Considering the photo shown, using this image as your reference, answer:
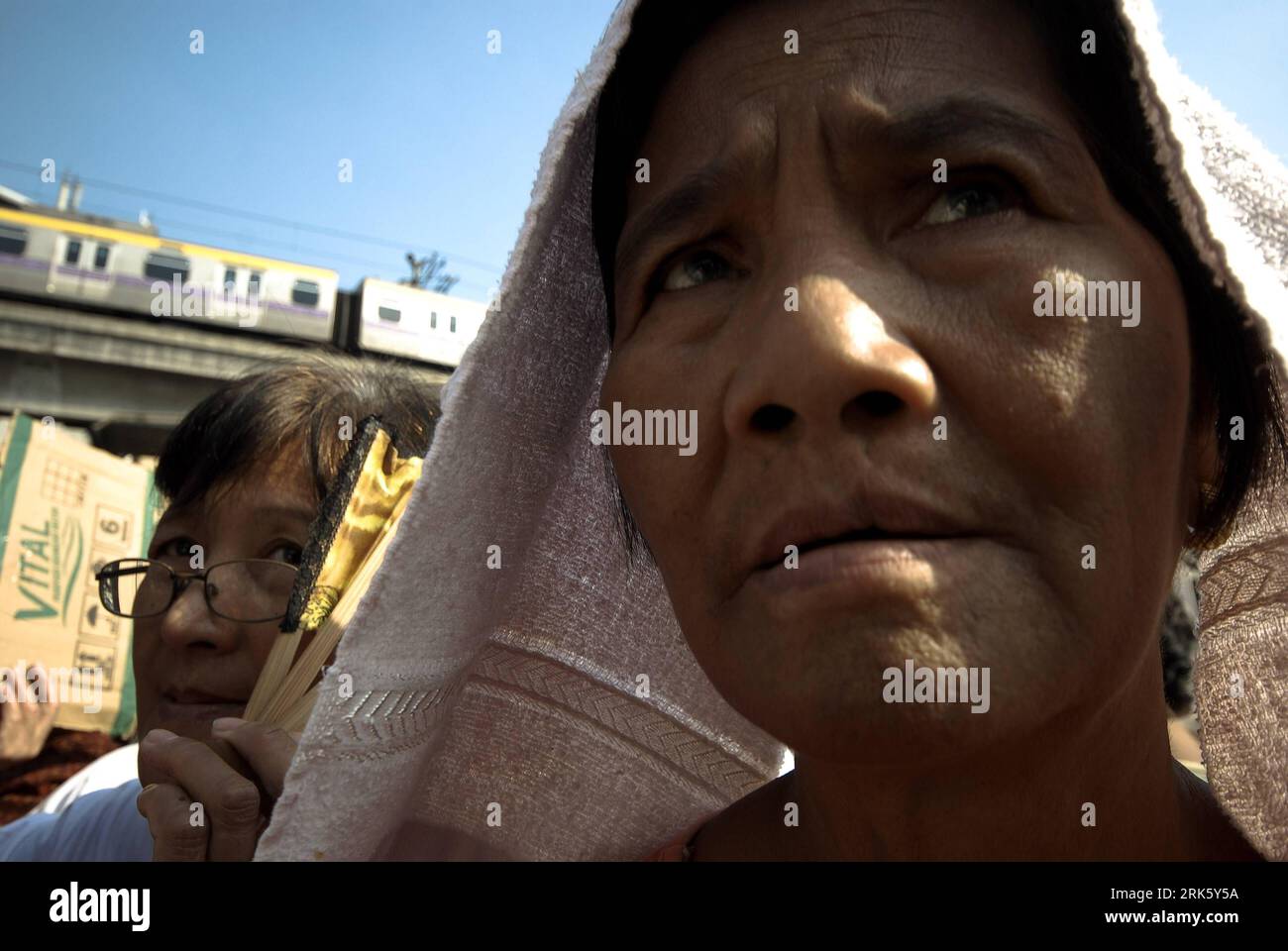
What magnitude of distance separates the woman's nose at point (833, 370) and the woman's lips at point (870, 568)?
4.9 inches

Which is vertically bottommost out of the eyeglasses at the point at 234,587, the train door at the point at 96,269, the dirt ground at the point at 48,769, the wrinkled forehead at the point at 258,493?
the dirt ground at the point at 48,769

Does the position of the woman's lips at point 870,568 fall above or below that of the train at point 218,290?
below

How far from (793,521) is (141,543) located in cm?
627

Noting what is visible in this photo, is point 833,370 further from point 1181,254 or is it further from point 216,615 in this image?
point 216,615

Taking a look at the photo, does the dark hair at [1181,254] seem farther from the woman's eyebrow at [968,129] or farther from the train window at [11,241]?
the train window at [11,241]

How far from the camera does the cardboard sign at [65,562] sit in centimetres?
493

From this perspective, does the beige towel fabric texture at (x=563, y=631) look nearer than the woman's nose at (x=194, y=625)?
Yes

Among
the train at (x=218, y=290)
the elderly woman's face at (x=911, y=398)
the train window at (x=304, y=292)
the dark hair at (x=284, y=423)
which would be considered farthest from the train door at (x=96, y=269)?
the elderly woman's face at (x=911, y=398)

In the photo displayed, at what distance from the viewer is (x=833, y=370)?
34.1 inches

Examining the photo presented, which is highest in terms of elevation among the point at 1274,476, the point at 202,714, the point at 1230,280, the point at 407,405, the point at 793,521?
the point at 407,405

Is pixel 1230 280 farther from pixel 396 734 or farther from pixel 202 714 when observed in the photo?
pixel 202 714

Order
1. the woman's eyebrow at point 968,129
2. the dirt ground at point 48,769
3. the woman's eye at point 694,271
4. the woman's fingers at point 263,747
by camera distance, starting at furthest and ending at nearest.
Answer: the dirt ground at point 48,769, the woman's fingers at point 263,747, the woman's eye at point 694,271, the woman's eyebrow at point 968,129

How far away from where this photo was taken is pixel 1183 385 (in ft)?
3.25

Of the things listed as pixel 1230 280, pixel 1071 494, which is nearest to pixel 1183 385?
pixel 1230 280
